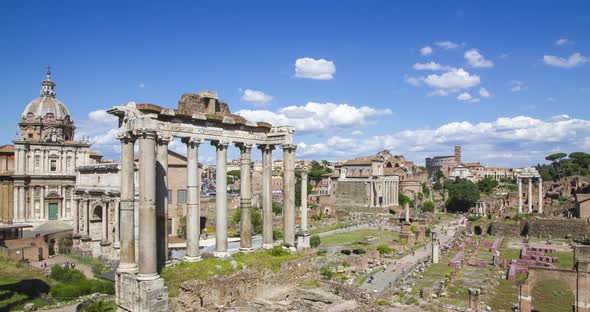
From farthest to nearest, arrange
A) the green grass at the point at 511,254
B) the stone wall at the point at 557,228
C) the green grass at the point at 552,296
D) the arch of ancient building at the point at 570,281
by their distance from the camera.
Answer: the stone wall at the point at 557,228, the green grass at the point at 511,254, the green grass at the point at 552,296, the arch of ancient building at the point at 570,281

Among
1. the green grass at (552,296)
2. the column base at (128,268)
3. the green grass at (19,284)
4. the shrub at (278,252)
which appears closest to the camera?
the column base at (128,268)

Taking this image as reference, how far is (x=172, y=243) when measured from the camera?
39656 mm

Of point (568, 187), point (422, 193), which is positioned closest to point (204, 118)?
point (568, 187)

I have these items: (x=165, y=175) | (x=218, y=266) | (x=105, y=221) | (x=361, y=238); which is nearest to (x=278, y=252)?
(x=218, y=266)

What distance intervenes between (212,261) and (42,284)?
46.9 feet

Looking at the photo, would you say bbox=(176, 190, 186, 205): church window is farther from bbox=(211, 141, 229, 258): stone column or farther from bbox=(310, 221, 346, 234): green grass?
bbox=(211, 141, 229, 258): stone column

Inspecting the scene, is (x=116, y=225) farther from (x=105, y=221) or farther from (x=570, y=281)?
(x=570, y=281)

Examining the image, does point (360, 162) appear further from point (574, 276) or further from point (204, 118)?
point (204, 118)

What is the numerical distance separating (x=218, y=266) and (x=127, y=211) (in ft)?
11.6

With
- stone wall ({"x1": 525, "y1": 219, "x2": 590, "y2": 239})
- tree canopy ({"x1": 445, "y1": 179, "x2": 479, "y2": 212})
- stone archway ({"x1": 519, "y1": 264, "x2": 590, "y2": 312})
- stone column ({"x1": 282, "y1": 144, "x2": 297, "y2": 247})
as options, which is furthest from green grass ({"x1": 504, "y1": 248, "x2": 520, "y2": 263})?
tree canopy ({"x1": 445, "y1": 179, "x2": 479, "y2": 212})

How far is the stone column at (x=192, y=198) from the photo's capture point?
16453 mm

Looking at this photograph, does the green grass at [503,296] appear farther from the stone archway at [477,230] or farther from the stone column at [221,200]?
the stone archway at [477,230]

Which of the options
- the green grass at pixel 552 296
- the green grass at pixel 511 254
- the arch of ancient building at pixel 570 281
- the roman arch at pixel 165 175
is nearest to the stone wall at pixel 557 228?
the green grass at pixel 511 254

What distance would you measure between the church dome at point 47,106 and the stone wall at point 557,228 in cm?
5495
